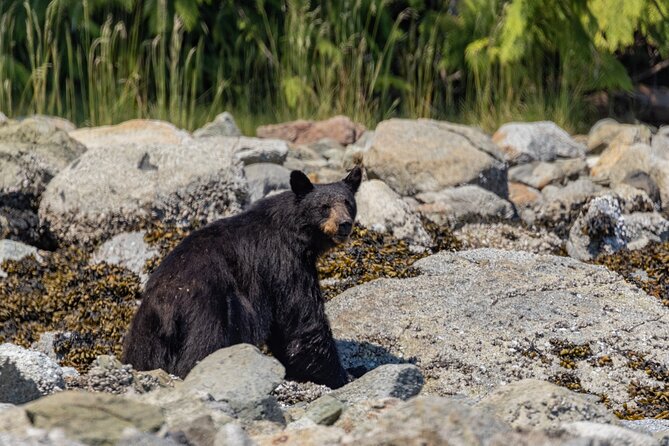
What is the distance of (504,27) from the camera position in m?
13.6

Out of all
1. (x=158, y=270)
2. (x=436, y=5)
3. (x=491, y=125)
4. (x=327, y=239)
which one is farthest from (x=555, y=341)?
(x=436, y=5)

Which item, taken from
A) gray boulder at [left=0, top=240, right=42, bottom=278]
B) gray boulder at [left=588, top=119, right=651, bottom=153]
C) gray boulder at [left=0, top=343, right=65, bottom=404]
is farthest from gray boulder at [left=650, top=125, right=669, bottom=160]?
gray boulder at [left=0, top=343, right=65, bottom=404]

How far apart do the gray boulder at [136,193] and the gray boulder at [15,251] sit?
24cm

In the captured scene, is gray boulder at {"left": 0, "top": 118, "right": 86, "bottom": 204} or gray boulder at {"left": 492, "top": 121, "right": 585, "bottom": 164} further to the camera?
gray boulder at {"left": 492, "top": 121, "right": 585, "bottom": 164}

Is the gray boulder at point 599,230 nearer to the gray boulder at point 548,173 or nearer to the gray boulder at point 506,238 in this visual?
the gray boulder at point 506,238

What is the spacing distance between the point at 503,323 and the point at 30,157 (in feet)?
13.2

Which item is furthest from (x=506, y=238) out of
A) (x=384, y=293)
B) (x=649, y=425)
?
(x=649, y=425)

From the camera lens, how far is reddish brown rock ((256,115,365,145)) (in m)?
12.6

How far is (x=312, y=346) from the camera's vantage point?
6535 millimetres

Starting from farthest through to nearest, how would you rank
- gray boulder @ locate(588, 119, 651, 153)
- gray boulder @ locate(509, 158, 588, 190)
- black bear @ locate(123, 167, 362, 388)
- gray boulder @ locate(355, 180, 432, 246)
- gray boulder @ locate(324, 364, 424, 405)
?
gray boulder @ locate(588, 119, 651, 153)
gray boulder @ locate(509, 158, 588, 190)
gray boulder @ locate(355, 180, 432, 246)
black bear @ locate(123, 167, 362, 388)
gray boulder @ locate(324, 364, 424, 405)

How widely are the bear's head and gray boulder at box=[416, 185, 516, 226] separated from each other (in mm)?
2806

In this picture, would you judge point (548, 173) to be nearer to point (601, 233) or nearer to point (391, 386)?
point (601, 233)

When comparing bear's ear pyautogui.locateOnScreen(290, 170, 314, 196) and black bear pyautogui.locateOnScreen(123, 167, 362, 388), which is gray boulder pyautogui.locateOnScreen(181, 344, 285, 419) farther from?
bear's ear pyautogui.locateOnScreen(290, 170, 314, 196)

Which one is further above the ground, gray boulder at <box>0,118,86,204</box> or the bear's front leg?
gray boulder at <box>0,118,86,204</box>
